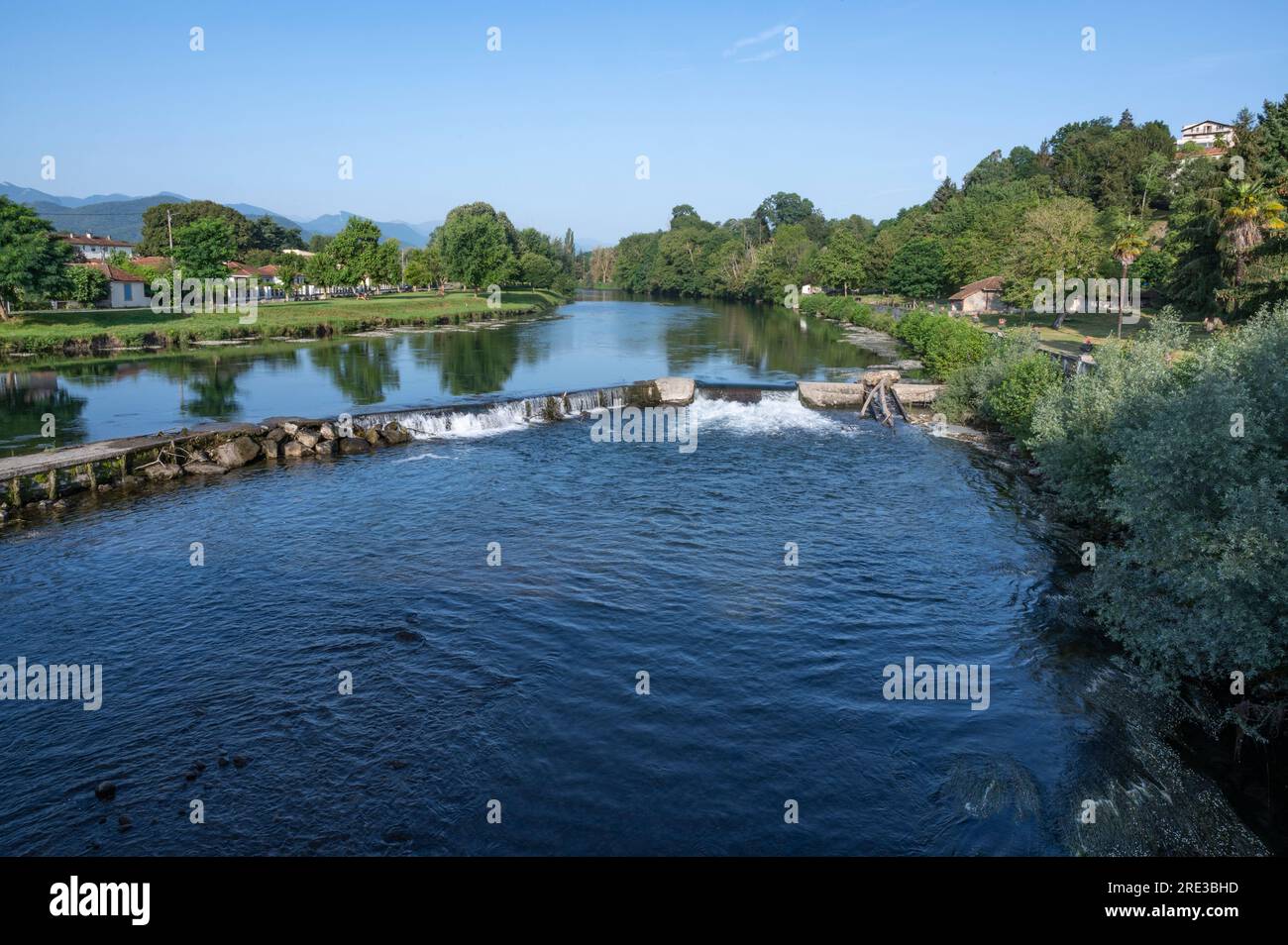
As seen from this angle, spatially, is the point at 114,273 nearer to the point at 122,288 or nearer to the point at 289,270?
the point at 122,288

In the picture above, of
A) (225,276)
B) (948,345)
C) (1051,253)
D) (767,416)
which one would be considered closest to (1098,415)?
(767,416)

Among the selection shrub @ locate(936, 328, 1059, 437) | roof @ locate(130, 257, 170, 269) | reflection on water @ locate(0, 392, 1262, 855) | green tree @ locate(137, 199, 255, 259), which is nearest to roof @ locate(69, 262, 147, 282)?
roof @ locate(130, 257, 170, 269)

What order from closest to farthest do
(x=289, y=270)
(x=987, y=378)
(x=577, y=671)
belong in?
(x=577, y=671)
(x=987, y=378)
(x=289, y=270)

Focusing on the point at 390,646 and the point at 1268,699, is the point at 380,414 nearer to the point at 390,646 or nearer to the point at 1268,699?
the point at 390,646

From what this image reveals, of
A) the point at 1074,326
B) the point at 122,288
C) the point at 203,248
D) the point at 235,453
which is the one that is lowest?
the point at 235,453

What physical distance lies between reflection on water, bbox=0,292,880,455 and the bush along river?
10275mm

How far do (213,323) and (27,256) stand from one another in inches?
630

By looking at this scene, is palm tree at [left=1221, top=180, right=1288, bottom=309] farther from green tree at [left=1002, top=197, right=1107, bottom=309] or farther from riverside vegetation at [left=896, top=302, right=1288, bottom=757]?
riverside vegetation at [left=896, top=302, right=1288, bottom=757]

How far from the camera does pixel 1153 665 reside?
19.2m

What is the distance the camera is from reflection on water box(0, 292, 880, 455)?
46.2 metres

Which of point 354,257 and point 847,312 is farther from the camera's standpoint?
point 354,257

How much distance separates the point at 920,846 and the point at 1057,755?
4.46 metres

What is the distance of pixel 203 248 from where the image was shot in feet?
317

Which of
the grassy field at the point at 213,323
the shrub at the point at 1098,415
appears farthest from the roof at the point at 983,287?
the shrub at the point at 1098,415
